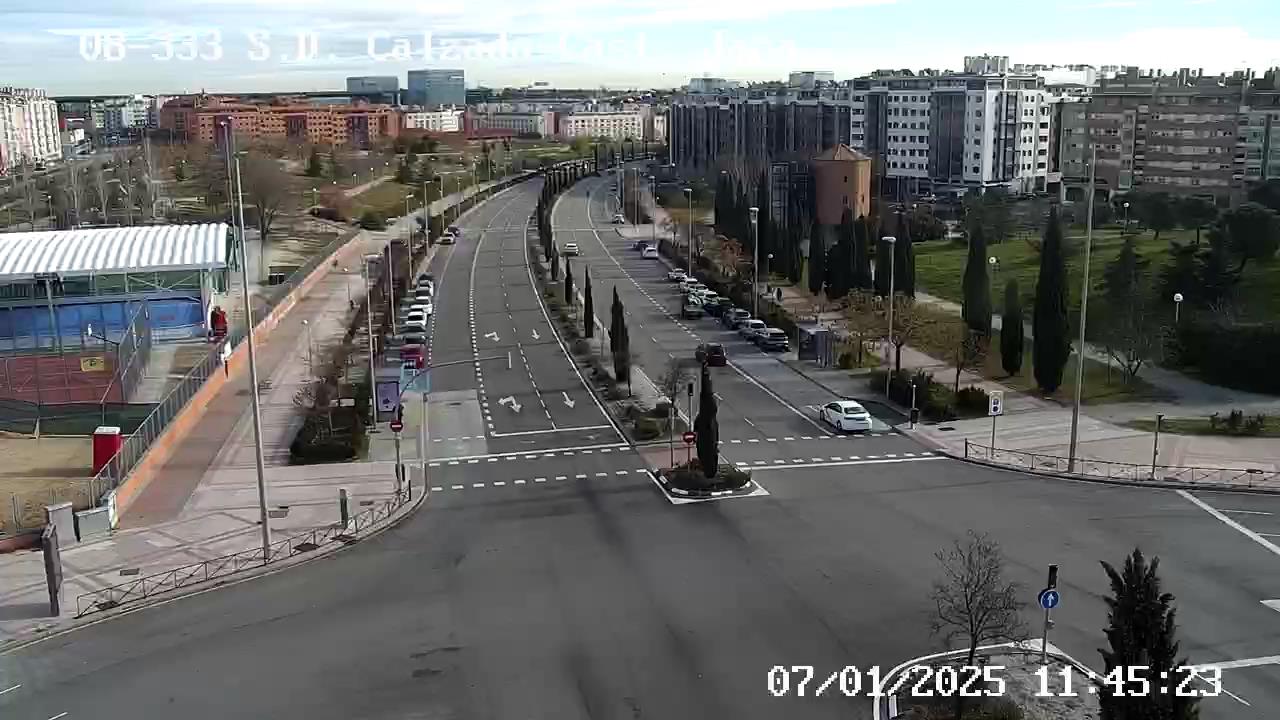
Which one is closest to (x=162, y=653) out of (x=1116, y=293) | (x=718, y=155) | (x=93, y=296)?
(x=93, y=296)

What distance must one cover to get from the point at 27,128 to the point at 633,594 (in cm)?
12788

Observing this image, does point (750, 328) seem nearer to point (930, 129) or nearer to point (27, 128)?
point (930, 129)

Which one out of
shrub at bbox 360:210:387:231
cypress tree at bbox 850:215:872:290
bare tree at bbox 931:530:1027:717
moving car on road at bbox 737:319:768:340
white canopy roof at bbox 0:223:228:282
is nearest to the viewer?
bare tree at bbox 931:530:1027:717

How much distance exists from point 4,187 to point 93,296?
57.1 metres

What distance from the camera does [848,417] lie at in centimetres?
2819

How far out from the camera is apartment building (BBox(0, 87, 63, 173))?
10975 cm

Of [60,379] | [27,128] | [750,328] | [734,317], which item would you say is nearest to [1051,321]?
[750,328]

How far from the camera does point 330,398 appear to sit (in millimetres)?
28406

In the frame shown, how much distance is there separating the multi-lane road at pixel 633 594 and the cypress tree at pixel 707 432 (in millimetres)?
1117

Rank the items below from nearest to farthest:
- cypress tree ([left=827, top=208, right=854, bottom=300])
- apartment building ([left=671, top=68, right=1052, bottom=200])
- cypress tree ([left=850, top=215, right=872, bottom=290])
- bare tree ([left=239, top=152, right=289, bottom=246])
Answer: cypress tree ([left=850, top=215, right=872, bottom=290]) → cypress tree ([left=827, top=208, right=854, bottom=300]) → bare tree ([left=239, top=152, right=289, bottom=246]) → apartment building ([left=671, top=68, right=1052, bottom=200])

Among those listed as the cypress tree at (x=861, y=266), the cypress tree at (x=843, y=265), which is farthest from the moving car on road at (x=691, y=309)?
the cypress tree at (x=861, y=266)

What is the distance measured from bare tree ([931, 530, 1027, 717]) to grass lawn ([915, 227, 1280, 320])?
23200mm

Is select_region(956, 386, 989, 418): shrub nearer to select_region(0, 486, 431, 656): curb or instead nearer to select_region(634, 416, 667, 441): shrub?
select_region(634, 416, 667, 441): shrub

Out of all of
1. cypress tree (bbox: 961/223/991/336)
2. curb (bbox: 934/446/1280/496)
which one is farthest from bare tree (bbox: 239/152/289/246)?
curb (bbox: 934/446/1280/496)
